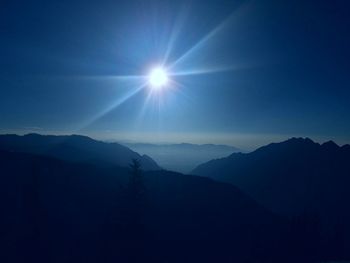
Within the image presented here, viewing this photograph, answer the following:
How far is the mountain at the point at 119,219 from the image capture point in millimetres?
37938

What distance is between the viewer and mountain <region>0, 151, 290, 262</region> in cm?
3794

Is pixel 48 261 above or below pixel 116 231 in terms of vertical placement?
below

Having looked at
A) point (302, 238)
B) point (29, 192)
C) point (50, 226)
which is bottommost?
point (50, 226)

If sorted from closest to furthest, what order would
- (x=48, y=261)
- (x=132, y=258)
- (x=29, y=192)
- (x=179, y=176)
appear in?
(x=132, y=258) → (x=29, y=192) → (x=48, y=261) → (x=179, y=176)

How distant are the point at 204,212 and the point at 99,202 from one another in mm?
38757

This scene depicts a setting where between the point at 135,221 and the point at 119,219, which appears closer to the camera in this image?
the point at 135,221

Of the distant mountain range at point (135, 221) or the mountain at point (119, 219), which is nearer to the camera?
the distant mountain range at point (135, 221)

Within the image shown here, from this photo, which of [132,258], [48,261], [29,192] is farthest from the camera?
[48,261]

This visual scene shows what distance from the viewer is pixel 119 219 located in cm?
3100

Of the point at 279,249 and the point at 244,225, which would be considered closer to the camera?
the point at 279,249

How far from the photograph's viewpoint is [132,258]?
100ft

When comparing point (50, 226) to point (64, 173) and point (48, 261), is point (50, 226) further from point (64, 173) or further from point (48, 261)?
point (64, 173)

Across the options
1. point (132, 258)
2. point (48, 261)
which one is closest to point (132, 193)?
point (132, 258)

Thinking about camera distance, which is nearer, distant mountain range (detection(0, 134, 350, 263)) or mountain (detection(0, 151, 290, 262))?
distant mountain range (detection(0, 134, 350, 263))
